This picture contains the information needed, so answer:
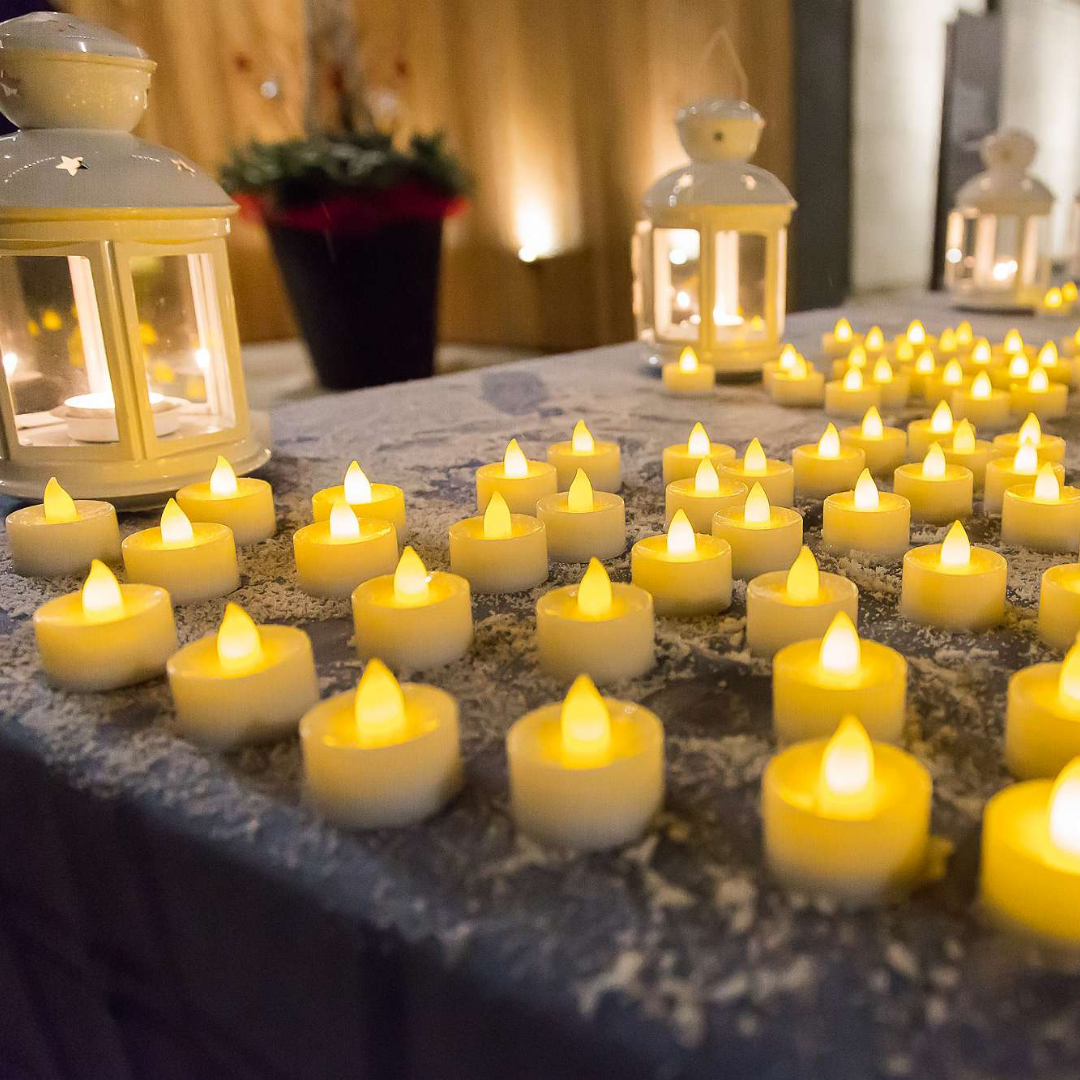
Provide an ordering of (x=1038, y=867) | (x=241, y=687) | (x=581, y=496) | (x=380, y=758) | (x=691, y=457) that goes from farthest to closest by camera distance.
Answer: (x=691, y=457) < (x=581, y=496) < (x=241, y=687) < (x=380, y=758) < (x=1038, y=867)

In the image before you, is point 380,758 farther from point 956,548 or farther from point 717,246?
point 717,246

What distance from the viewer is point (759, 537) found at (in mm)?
1120

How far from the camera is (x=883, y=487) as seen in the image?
59.3 inches

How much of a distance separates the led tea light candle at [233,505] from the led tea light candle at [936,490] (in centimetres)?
86

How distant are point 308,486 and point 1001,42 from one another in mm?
4874

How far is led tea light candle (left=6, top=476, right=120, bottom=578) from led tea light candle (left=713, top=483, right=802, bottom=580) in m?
0.77

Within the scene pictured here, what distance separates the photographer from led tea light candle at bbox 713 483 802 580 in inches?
44.2

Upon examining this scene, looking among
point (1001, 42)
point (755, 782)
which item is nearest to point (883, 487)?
point (755, 782)

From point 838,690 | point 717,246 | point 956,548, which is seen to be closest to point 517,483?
point 956,548

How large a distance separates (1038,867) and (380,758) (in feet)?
1.33

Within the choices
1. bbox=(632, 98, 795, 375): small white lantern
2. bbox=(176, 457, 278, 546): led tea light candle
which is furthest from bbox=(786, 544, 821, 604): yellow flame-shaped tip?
bbox=(632, 98, 795, 375): small white lantern

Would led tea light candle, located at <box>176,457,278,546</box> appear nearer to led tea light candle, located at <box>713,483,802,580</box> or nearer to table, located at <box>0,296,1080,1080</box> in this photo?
table, located at <box>0,296,1080,1080</box>

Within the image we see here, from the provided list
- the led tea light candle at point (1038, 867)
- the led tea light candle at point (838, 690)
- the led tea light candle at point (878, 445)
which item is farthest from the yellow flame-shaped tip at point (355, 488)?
the led tea light candle at point (1038, 867)

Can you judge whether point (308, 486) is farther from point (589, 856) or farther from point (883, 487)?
point (589, 856)
